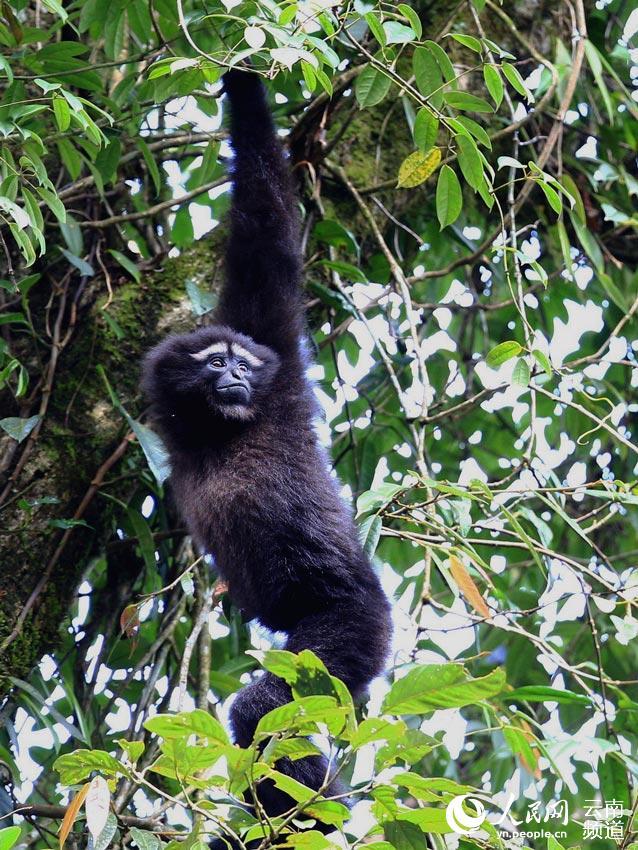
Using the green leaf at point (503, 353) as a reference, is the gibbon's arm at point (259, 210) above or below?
above

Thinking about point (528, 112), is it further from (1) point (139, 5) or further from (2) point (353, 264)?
(1) point (139, 5)

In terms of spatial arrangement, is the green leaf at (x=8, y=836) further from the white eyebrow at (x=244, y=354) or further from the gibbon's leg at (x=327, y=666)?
the white eyebrow at (x=244, y=354)

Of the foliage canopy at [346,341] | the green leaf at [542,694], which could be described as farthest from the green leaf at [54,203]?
the green leaf at [542,694]

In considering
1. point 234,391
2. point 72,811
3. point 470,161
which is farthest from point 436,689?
point 234,391

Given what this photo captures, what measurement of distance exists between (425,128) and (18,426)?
6.62 feet

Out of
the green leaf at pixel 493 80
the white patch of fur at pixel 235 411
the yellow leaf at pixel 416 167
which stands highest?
the green leaf at pixel 493 80

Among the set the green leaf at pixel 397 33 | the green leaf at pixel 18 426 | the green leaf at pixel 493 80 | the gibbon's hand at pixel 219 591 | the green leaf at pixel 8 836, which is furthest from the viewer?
the gibbon's hand at pixel 219 591

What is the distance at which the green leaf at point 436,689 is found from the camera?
2156 millimetres

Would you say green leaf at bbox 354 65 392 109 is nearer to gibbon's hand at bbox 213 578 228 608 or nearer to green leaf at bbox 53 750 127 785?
gibbon's hand at bbox 213 578 228 608

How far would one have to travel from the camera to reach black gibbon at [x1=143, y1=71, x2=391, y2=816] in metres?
4.16

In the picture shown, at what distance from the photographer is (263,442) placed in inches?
179

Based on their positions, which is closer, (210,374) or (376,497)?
(376,497)

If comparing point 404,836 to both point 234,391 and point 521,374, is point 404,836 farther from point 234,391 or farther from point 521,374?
point 234,391

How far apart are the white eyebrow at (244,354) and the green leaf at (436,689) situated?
8.63 ft
